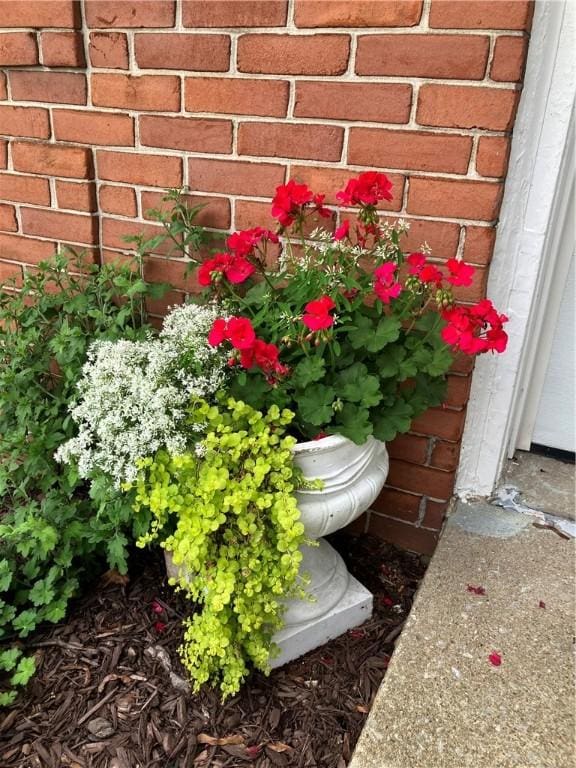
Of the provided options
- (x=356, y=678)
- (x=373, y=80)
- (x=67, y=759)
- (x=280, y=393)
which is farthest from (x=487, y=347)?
(x=67, y=759)

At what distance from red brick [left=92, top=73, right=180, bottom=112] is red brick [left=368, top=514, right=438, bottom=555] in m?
1.42

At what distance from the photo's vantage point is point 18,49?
2.05m

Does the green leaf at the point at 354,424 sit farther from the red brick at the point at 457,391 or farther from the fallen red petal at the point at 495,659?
Answer: the fallen red petal at the point at 495,659

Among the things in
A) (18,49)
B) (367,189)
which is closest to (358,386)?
(367,189)

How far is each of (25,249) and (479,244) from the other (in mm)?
1606

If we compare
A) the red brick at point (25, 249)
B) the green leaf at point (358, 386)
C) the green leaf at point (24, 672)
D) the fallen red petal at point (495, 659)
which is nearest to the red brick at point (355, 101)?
the green leaf at point (358, 386)

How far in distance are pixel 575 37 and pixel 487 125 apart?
30cm

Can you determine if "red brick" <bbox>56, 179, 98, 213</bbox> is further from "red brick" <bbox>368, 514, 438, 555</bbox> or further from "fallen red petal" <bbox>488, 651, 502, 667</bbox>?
"fallen red petal" <bbox>488, 651, 502, 667</bbox>

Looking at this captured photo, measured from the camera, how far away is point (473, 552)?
177 centimetres

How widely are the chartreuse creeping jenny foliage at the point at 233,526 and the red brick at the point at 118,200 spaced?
0.88 meters

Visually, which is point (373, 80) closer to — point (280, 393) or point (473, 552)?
point (280, 393)

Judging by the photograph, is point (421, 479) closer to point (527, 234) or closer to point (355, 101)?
point (527, 234)

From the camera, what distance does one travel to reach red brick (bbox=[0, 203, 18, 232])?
2314mm

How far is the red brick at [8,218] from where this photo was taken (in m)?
2.31
